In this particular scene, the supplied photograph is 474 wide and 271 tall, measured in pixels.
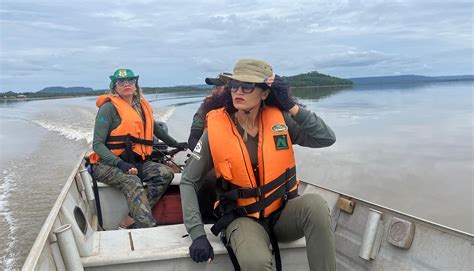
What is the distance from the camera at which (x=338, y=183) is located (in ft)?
30.6

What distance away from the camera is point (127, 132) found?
418cm

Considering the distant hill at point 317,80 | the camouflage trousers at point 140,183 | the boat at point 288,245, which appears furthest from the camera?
the distant hill at point 317,80

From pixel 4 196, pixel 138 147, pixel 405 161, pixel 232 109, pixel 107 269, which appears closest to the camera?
pixel 107 269

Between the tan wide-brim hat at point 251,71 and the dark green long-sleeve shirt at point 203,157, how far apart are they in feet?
1.13

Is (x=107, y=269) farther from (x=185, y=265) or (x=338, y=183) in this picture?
(x=338, y=183)

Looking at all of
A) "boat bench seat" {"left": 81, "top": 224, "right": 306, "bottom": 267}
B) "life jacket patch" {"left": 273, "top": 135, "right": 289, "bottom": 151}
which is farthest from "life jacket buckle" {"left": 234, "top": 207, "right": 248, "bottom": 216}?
"life jacket patch" {"left": 273, "top": 135, "right": 289, "bottom": 151}

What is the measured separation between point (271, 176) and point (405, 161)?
9.82 metres

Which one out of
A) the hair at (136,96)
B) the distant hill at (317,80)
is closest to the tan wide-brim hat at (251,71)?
the hair at (136,96)

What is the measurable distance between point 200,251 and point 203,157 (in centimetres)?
57

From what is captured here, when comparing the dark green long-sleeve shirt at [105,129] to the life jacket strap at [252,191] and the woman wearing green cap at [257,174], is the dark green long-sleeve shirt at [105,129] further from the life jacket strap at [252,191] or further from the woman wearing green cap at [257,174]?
the life jacket strap at [252,191]

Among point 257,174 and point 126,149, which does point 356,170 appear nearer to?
point 126,149

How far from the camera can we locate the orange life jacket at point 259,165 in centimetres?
260

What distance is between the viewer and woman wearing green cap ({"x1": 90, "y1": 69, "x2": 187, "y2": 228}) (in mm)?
3961

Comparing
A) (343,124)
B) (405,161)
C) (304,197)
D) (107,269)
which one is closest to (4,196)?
(107,269)
